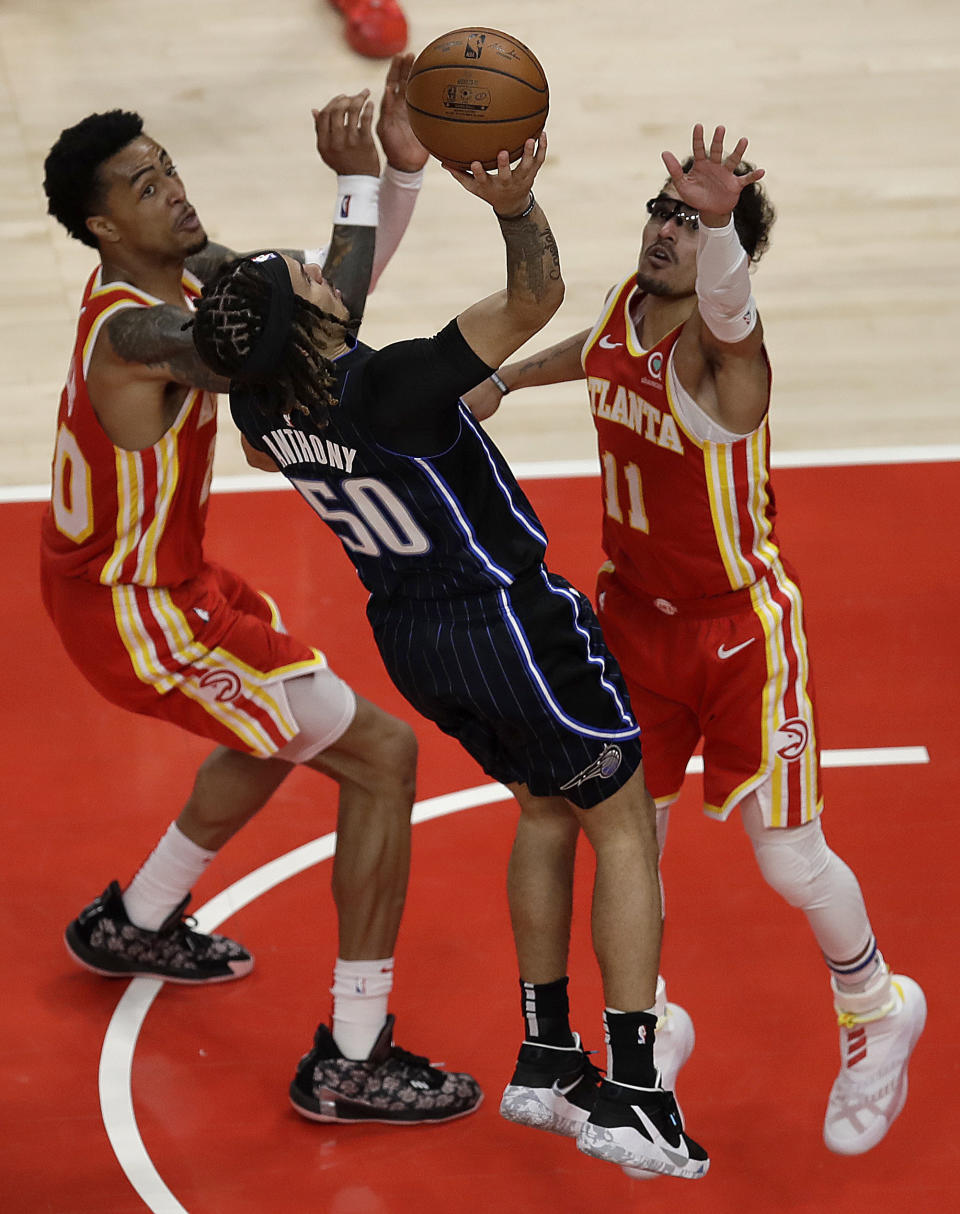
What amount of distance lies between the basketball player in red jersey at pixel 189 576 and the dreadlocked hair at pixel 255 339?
860mm

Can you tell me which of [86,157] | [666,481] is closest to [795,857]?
[666,481]

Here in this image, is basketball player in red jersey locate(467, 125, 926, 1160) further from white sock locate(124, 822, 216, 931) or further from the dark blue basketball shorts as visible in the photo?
white sock locate(124, 822, 216, 931)

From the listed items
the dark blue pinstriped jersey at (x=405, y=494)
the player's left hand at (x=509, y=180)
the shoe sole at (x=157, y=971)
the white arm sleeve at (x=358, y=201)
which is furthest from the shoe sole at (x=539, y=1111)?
the white arm sleeve at (x=358, y=201)

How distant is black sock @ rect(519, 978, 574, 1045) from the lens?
3.87 m

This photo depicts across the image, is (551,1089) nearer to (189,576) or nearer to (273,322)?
(189,576)

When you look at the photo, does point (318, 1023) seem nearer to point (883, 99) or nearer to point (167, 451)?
point (167, 451)

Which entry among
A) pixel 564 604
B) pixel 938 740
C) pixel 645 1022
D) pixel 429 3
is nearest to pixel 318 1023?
pixel 645 1022

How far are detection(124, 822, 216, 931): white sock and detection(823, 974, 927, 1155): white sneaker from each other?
5.85 ft

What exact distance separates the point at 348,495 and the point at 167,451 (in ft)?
3.17

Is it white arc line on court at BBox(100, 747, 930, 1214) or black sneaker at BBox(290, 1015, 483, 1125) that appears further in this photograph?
black sneaker at BBox(290, 1015, 483, 1125)

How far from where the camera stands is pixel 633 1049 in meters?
3.64

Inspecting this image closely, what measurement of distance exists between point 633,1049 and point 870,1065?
2.83 feet

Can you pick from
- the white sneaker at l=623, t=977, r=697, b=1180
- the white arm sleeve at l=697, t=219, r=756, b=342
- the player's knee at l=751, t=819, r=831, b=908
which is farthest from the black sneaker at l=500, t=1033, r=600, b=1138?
the white arm sleeve at l=697, t=219, r=756, b=342

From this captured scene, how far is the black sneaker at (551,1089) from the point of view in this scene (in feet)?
12.4
